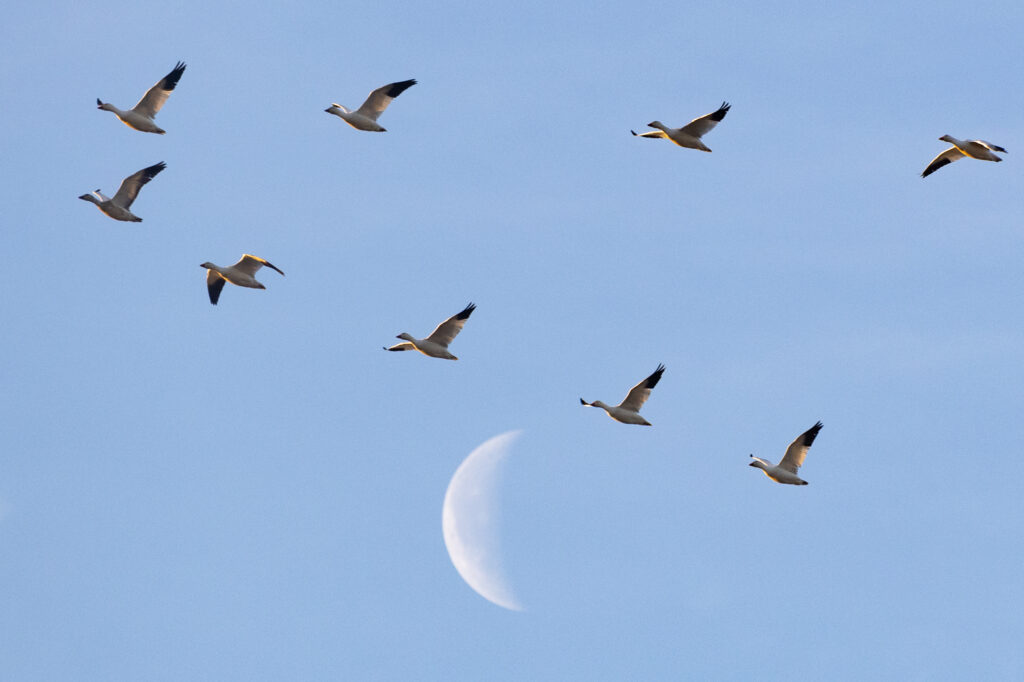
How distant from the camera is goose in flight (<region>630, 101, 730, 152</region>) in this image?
3416cm

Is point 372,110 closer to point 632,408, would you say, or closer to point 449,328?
point 449,328

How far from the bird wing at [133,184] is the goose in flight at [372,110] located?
5.16m

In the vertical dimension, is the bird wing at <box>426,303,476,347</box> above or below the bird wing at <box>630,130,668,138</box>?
below

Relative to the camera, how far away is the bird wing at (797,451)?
35094mm

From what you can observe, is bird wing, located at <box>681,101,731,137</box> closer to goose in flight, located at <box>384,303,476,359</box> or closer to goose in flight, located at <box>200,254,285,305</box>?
goose in flight, located at <box>384,303,476,359</box>

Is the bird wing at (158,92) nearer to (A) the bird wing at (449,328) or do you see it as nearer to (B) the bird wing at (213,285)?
(B) the bird wing at (213,285)

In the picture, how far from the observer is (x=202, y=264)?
36906mm

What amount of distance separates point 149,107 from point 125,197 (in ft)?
8.14

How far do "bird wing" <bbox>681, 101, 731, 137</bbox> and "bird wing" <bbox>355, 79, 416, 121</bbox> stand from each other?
696 centimetres

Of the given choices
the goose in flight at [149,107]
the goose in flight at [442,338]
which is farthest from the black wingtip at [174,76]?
the goose in flight at [442,338]

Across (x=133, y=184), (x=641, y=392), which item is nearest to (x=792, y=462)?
(x=641, y=392)

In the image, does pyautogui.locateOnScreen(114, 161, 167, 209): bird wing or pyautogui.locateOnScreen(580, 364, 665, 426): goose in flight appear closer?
pyautogui.locateOnScreen(580, 364, 665, 426): goose in flight

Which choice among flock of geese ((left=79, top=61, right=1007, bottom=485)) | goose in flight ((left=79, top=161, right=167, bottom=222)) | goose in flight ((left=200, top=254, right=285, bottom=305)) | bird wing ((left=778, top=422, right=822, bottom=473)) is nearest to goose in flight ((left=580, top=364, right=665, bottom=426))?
flock of geese ((left=79, top=61, right=1007, bottom=485))

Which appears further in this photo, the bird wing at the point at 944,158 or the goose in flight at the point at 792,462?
the bird wing at the point at 944,158
